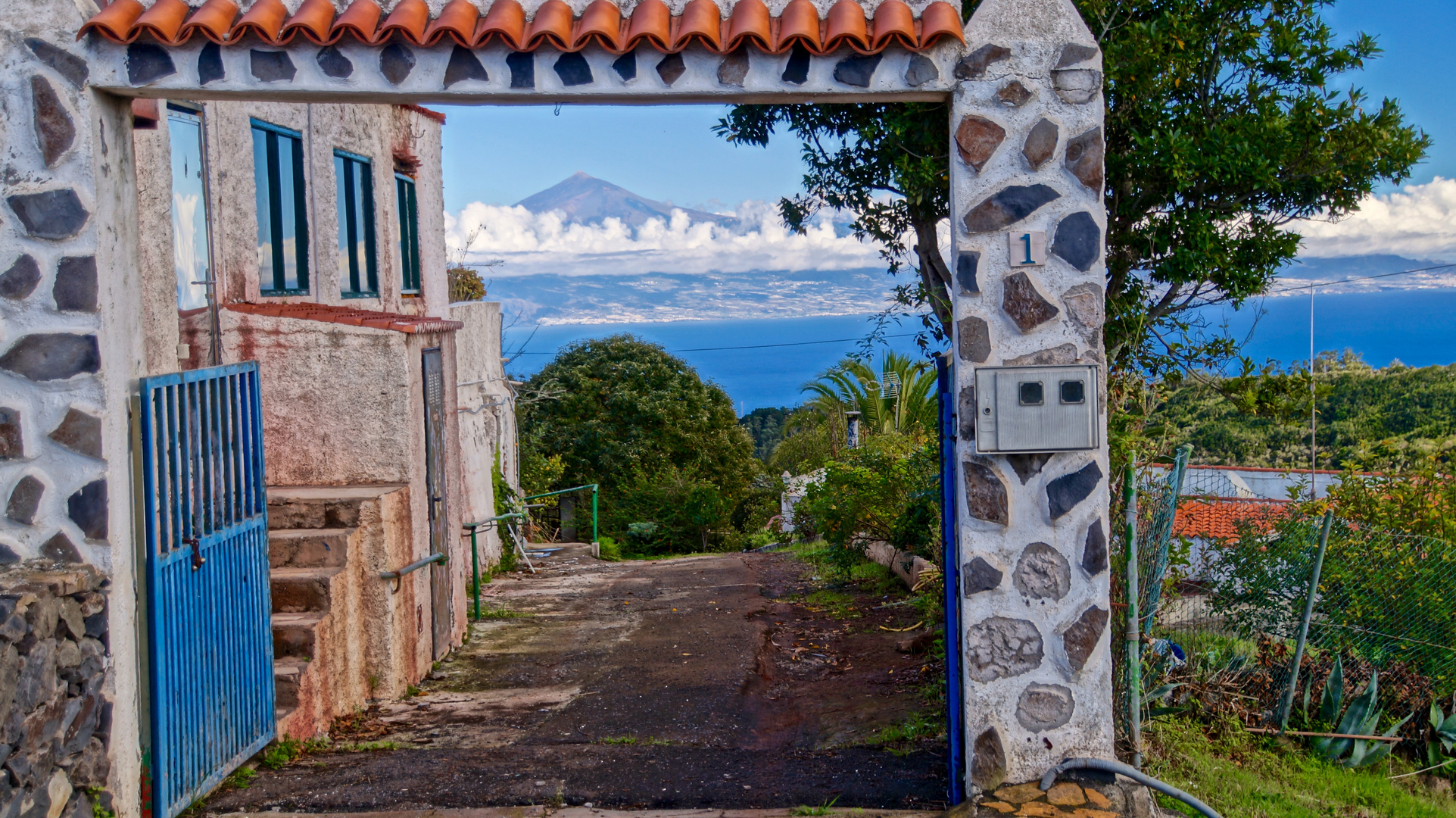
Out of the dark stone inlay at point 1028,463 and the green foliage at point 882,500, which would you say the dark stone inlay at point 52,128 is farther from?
the green foliage at point 882,500

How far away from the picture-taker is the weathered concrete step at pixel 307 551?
7164 millimetres

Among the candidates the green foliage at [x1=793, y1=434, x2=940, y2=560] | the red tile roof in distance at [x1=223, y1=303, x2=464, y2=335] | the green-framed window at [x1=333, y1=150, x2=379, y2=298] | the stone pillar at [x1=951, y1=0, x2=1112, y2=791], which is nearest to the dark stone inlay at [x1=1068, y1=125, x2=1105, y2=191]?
the stone pillar at [x1=951, y1=0, x2=1112, y2=791]

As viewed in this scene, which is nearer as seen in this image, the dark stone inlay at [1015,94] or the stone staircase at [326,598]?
the dark stone inlay at [1015,94]

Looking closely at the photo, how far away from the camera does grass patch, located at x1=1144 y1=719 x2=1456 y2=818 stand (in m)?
5.10

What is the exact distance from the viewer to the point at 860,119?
8117 mm

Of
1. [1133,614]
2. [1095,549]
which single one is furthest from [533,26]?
[1133,614]

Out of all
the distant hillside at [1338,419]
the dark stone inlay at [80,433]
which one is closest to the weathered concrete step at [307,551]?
the dark stone inlay at [80,433]

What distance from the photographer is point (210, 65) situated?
4.38m

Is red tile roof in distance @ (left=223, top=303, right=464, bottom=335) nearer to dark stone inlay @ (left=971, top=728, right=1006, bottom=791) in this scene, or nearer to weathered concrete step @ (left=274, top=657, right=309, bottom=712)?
weathered concrete step @ (left=274, top=657, right=309, bottom=712)

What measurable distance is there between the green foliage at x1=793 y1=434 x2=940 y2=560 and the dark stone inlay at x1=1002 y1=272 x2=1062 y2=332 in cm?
563

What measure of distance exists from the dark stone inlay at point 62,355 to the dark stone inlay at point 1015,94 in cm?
391

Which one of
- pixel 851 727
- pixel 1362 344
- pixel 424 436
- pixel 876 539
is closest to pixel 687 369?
pixel 876 539

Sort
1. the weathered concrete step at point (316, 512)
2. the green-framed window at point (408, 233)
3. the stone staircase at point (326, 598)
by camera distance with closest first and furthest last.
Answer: the stone staircase at point (326, 598) < the weathered concrete step at point (316, 512) < the green-framed window at point (408, 233)

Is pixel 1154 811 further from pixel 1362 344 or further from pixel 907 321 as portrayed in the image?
pixel 1362 344
